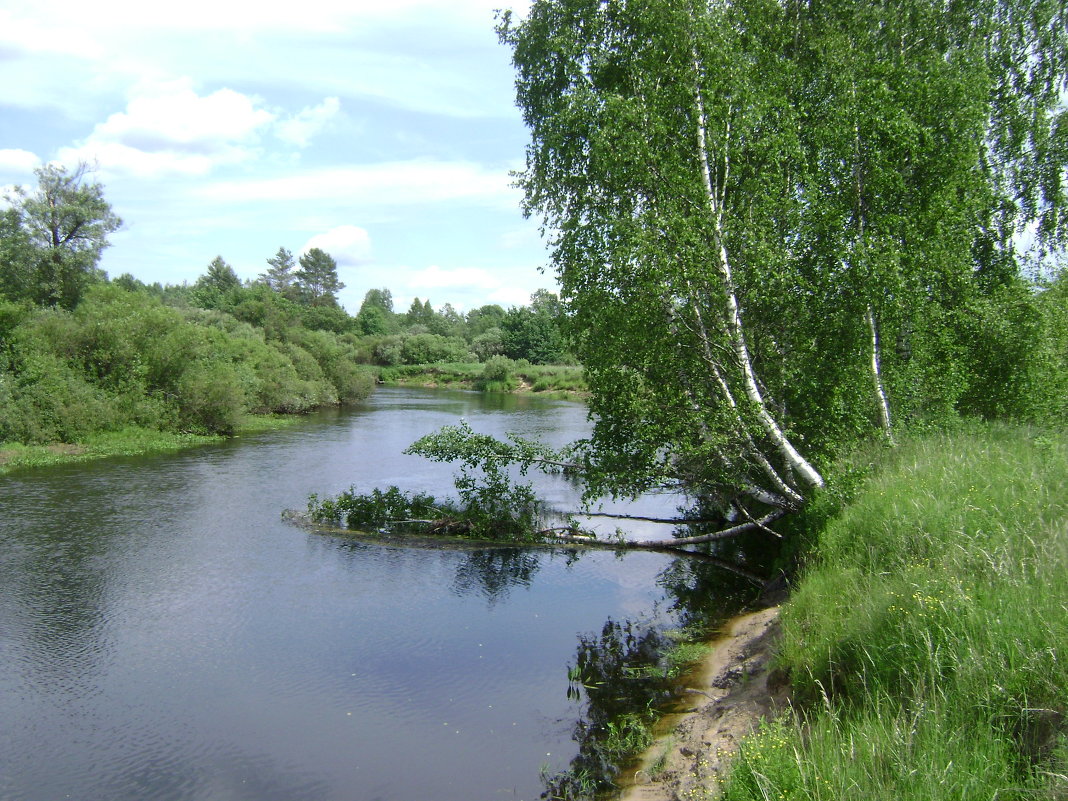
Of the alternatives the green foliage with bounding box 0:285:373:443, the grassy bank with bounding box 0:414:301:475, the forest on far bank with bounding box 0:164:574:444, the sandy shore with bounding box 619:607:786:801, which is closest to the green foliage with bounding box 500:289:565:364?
the forest on far bank with bounding box 0:164:574:444

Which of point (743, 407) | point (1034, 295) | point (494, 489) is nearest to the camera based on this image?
point (743, 407)

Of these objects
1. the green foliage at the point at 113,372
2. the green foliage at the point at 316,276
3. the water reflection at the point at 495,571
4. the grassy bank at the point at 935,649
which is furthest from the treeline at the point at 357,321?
the grassy bank at the point at 935,649

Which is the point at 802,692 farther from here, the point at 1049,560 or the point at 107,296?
the point at 107,296

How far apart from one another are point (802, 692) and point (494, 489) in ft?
33.5

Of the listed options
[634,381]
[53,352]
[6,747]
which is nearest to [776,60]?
[634,381]

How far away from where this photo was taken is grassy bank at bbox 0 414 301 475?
2425 cm

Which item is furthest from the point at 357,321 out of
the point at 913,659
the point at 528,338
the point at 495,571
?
the point at 913,659

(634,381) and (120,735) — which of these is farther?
(634,381)

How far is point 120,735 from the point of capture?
8.45m

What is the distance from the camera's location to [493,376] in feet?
229

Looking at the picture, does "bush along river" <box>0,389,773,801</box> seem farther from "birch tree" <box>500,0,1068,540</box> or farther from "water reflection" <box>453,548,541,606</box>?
"birch tree" <box>500,0,1068,540</box>

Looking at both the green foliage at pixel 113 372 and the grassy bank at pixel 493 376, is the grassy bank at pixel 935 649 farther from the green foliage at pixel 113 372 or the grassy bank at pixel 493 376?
the grassy bank at pixel 493 376

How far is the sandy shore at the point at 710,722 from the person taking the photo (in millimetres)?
6776

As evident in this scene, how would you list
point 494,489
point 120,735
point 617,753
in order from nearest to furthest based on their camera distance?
point 617,753 → point 120,735 → point 494,489
